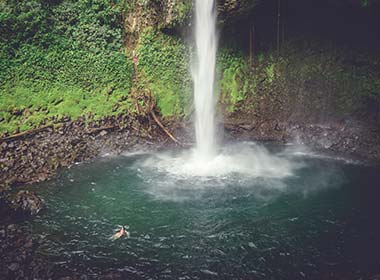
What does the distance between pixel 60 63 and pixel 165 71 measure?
13.8 ft

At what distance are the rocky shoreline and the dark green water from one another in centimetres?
61

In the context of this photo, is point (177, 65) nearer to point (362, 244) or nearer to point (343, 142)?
point (343, 142)

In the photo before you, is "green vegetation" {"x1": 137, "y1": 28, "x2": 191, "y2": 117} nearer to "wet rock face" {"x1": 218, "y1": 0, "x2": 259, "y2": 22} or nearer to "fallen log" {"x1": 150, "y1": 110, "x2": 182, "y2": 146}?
"fallen log" {"x1": 150, "y1": 110, "x2": 182, "y2": 146}

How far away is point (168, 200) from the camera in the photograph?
10.3 metres

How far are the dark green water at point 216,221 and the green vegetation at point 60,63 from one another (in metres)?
2.72

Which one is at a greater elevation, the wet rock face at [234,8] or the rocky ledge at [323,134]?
the wet rock face at [234,8]

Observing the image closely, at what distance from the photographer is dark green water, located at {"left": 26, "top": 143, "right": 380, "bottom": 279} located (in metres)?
7.47

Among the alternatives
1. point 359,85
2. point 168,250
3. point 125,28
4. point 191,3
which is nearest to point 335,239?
point 168,250

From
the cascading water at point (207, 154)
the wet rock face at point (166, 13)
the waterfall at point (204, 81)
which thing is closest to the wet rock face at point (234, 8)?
the wet rock face at point (166, 13)

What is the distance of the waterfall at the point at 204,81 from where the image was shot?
14473 millimetres

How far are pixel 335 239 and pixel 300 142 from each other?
7.65 meters

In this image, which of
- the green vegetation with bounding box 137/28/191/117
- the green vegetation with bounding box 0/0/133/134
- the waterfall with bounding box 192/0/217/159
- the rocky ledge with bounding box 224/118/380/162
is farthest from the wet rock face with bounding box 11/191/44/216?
the rocky ledge with bounding box 224/118/380/162

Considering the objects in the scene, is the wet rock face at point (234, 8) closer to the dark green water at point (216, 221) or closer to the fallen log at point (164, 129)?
the fallen log at point (164, 129)

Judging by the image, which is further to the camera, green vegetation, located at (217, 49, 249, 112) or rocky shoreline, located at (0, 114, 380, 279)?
green vegetation, located at (217, 49, 249, 112)
